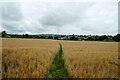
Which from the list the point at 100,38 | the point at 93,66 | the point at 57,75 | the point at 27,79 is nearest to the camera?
the point at 27,79

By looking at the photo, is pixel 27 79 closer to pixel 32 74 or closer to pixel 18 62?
pixel 32 74

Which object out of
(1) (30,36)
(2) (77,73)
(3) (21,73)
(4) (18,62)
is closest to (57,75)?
(2) (77,73)

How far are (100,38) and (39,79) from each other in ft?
281

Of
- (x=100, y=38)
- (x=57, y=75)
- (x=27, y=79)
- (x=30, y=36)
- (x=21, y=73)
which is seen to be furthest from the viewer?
(x=30, y=36)

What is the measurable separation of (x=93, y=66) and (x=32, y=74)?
11.7 ft

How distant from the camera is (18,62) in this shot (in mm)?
12695

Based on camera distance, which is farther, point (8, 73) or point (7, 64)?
point (7, 64)

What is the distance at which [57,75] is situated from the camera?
11.0 m

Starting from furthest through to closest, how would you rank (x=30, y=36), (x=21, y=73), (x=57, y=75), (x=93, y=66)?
1. (x=30, y=36)
2. (x=93, y=66)
3. (x=57, y=75)
4. (x=21, y=73)

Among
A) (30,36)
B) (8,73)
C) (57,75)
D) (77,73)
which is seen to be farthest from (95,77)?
(30,36)

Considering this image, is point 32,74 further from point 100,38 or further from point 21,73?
point 100,38

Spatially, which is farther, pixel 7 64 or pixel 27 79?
pixel 7 64

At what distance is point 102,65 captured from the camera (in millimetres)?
12531

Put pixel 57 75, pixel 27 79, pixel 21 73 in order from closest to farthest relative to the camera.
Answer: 1. pixel 27 79
2. pixel 21 73
3. pixel 57 75
